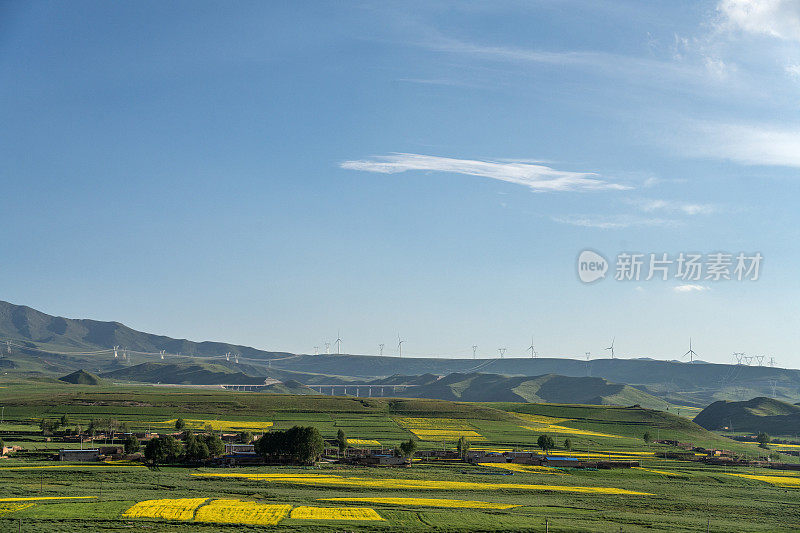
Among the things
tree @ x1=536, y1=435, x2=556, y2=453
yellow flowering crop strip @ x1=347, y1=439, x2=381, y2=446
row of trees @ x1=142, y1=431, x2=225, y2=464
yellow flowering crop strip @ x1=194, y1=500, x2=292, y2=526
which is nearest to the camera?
yellow flowering crop strip @ x1=194, y1=500, x2=292, y2=526

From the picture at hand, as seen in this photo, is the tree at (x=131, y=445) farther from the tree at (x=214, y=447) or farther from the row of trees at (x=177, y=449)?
the tree at (x=214, y=447)

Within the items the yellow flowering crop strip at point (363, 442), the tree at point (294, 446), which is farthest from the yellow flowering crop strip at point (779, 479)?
the tree at point (294, 446)

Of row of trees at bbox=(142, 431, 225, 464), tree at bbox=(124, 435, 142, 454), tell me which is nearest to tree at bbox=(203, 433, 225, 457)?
row of trees at bbox=(142, 431, 225, 464)

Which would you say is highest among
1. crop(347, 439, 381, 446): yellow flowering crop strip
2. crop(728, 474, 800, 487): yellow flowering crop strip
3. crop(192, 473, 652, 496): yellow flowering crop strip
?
crop(192, 473, 652, 496): yellow flowering crop strip

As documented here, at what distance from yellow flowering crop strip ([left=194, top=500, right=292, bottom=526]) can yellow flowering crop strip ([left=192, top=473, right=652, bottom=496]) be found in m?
21.7

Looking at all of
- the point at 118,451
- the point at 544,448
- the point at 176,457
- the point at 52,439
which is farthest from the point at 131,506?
the point at 544,448

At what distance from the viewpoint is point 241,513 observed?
77562 mm

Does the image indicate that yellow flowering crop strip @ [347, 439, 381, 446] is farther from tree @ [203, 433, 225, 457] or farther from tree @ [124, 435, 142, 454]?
tree @ [124, 435, 142, 454]

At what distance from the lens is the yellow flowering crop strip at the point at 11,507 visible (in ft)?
242

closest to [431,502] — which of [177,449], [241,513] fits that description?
[241,513]

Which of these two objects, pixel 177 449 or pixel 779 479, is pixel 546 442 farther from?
pixel 177 449

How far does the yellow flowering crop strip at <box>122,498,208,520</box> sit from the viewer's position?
74812 millimetres

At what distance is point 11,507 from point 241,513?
79.5 ft

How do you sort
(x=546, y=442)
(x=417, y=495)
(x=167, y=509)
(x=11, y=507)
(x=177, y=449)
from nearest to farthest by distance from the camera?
(x=11, y=507), (x=167, y=509), (x=417, y=495), (x=177, y=449), (x=546, y=442)
